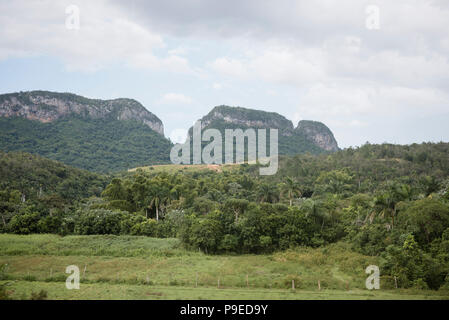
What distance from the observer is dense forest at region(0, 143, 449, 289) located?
1177 inches

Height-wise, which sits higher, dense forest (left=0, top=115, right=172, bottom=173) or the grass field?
dense forest (left=0, top=115, right=172, bottom=173)

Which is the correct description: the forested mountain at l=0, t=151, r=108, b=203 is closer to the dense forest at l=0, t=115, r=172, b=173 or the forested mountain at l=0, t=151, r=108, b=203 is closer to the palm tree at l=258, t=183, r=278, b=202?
the palm tree at l=258, t=183, r=278, b=202

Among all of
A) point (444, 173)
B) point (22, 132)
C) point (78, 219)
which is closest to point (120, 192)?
point (78, 219)

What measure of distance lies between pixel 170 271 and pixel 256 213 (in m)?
14.1

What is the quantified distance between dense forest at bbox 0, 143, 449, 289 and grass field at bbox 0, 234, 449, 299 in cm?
224

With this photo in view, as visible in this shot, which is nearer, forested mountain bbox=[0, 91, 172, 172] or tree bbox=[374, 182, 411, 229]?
tree bbox=[374, 182, 411, 229]

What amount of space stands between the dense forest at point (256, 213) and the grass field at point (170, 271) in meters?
2.24

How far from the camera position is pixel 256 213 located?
38938 mm

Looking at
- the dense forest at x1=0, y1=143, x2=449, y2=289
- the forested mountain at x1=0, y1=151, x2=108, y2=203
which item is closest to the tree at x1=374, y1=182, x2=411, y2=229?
the dense forest at x1=0, y1=143, x2=449, y2=289

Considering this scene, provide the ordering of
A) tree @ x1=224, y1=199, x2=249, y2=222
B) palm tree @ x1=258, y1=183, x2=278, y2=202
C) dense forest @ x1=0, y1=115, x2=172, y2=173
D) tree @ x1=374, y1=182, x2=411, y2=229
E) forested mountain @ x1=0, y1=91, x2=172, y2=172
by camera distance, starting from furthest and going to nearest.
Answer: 1. forested mountain @ x1=0, y1=91, x2=172, y2=172
2. dense forest @ x1=0, y1=115, x2=172, y2=173
3. palm tree @ x1=258, y1=183, x2=278, y2=202
4. tree @ x1=224, y1=199, x2=249, y2=222
5. tree @ x1=374, y1=182, x2=411, y2=229

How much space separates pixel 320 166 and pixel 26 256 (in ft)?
262

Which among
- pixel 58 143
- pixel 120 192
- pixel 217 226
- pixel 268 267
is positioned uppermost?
pixel 58 143
